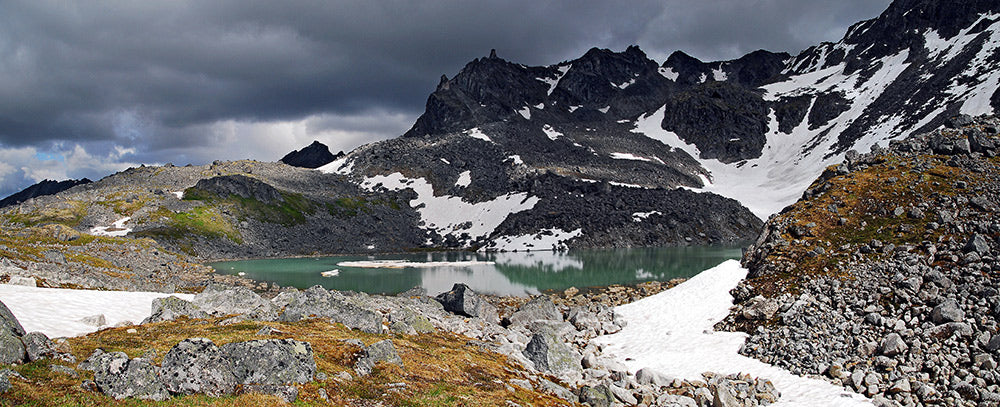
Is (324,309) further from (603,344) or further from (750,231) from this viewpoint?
(750,231)

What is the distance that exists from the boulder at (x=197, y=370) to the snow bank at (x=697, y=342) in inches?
851

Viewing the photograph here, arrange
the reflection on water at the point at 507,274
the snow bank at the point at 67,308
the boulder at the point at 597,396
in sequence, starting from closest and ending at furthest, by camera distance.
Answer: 1. the boulder at the point at 597,396
2. the snow bank at the point at 67,308
3. the reflection on water at the point at 507,274

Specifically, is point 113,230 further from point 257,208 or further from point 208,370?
point 208,370

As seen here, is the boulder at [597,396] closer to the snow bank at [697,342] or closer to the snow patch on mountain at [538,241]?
the snow bank at [697,342]

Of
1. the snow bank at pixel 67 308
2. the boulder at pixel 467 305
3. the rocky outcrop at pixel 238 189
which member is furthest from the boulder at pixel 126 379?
the rocky outcrop at pixel 238 189

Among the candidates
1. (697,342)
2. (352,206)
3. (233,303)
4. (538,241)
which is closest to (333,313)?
(233,303)

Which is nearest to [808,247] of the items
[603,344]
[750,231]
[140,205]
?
[603,344]

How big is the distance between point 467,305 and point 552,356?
52.3 feet

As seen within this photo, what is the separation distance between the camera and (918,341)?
77.4 ft

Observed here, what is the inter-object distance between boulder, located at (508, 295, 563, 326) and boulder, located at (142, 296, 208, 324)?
73.4 feet

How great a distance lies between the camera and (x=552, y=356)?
1069 inches

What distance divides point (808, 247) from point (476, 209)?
14904cm

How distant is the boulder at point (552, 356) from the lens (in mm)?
26469

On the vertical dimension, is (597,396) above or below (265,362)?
below
